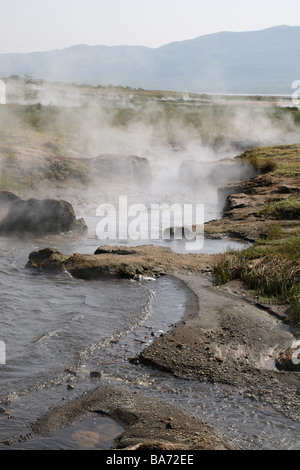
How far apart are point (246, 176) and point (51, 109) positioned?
11851 millimetres

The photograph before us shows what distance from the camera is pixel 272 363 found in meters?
5.76

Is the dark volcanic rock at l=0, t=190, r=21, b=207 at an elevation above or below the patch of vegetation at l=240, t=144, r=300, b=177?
below

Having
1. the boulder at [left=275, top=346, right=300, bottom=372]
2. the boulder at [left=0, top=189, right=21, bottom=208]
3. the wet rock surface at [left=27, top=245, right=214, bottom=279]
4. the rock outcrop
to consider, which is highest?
the rock outcrop

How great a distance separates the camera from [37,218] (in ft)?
40.2

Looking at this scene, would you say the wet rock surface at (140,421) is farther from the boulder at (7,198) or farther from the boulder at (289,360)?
the boulder at (7,198)

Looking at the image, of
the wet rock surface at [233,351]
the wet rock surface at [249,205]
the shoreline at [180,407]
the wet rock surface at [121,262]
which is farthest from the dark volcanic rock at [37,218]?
the shoreline at [180,407]

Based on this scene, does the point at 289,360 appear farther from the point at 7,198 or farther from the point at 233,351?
the point at 7,198

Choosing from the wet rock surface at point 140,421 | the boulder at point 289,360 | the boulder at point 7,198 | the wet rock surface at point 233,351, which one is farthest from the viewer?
the boulder at point 7,198

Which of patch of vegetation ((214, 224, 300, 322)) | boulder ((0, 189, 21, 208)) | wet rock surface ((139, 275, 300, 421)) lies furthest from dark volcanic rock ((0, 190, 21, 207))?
wet rock surface ((139, 275, 300, 421))

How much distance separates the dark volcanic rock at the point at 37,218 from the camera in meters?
12.2

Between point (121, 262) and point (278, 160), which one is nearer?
point (121, 262)

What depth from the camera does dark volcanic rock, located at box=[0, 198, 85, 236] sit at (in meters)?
12.2

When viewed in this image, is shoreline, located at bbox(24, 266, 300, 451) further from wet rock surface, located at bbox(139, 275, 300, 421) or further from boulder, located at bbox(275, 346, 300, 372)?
boulder, located at bbox(275, 346, 300, 372)

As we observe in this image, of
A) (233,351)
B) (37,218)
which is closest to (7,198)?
(37,218)
